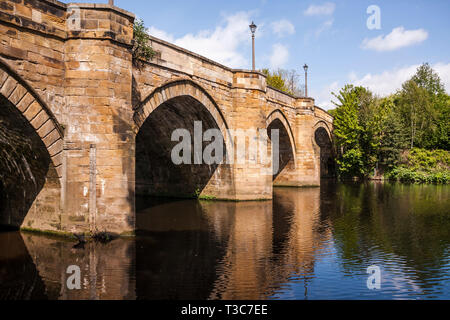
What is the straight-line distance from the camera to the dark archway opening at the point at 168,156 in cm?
1577

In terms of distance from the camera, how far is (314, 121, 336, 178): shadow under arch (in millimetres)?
34688

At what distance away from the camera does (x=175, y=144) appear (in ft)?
57.4

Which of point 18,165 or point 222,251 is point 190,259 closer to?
point 222,251

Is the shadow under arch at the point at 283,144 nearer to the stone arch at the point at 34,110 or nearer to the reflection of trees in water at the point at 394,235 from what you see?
the reflection of trees in water at the point at 394,235

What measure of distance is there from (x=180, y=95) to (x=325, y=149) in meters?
28.5

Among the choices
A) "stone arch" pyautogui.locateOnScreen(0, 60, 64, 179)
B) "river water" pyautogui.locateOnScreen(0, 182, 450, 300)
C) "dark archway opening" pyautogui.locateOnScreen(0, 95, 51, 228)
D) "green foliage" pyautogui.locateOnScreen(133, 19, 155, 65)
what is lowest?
"river water" pyautogui.locateOnScreen(0, 182, 450, 300)

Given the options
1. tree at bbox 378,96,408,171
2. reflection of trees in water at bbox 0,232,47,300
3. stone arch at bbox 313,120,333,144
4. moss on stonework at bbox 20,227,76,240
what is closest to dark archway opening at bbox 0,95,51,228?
moss on stonework at bbox 20,227,76,240

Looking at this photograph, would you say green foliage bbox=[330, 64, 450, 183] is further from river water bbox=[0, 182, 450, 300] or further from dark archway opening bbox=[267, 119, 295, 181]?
river water bbox=[0, 182, 450, 300]

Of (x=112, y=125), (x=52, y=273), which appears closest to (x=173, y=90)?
(x=112, y=125)

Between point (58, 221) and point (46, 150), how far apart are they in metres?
1.76

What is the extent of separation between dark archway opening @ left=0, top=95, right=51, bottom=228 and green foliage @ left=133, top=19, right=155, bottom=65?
399 cm

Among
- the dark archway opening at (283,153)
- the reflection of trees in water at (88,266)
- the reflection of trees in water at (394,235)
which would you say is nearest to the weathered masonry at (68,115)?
the reflection of trees in water at (88,266)

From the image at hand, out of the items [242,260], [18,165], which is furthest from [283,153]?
[242,260]

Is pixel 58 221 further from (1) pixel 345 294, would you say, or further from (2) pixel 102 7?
(1) pixel 345 294
